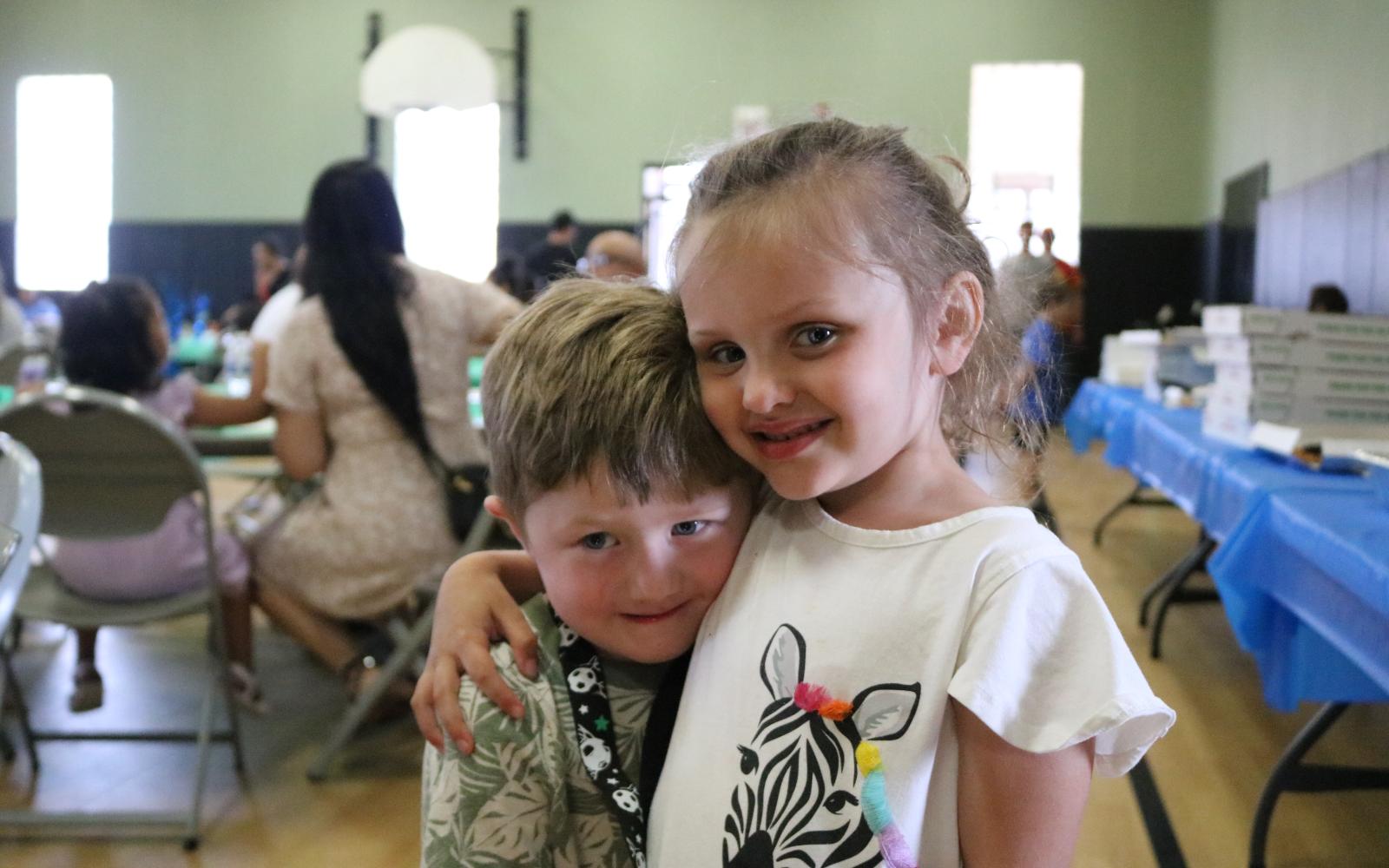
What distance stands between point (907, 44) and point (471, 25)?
356cm

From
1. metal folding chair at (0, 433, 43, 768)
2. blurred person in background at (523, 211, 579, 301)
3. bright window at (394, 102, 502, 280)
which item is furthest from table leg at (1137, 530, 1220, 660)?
bright window at (394, 102, 502, 280)

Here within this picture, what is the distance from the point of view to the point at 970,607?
70cm

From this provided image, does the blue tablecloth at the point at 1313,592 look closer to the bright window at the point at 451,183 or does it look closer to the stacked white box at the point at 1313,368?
the stacked white box at the point at 1313,368

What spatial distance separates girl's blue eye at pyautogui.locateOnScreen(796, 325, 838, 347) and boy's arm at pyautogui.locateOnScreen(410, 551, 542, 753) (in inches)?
12.3

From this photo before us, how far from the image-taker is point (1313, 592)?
1.75m

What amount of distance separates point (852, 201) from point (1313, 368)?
1986mm

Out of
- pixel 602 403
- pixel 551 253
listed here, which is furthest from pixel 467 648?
pixel 551 253

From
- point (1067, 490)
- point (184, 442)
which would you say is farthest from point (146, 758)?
point (1067, 490)

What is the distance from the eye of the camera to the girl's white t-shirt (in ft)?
2.21

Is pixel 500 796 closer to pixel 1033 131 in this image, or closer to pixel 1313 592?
pixel 1313 592

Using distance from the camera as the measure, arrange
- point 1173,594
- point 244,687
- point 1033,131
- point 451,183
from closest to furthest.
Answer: point 244,687
point 1173,594
point 1033,131
point 451,183

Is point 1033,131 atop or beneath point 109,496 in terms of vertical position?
atop

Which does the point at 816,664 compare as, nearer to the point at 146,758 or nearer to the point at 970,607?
the point at 970,607

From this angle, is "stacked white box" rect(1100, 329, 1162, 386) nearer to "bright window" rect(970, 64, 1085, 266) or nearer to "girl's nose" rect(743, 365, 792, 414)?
"girl's nose" rect(743, 365, 792, 414)
